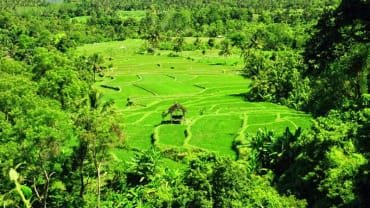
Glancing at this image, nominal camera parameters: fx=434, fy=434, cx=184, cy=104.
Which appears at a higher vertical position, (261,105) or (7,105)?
(7,105)

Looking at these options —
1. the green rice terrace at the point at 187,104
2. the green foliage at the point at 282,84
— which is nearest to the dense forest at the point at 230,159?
the green rice terrace at the point at 187,104

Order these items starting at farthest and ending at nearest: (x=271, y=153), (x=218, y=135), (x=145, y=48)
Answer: (x=145, y=48) → (x=218, y=135) → (x=271, y=153)

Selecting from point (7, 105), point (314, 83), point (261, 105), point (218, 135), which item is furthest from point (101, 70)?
point (314, 83)

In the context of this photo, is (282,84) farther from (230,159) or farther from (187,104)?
(230,159)

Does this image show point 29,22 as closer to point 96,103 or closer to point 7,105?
point 96,103

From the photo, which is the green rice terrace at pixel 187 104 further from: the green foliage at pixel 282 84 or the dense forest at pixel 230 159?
the dense forest at pixel 230 159

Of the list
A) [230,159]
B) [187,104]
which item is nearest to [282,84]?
[187,104]

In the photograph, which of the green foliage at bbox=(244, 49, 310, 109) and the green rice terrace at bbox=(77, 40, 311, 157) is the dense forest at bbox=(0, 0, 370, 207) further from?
the green foliage at bbox=(244, 49, 310, 109)

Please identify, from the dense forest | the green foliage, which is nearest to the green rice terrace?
the green foliage
